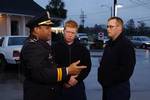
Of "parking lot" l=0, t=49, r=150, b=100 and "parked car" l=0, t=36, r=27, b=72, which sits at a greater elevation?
"parked car" l=0, t=36, r=27, b=72

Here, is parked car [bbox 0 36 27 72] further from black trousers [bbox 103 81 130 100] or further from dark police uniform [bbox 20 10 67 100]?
dark police uniform [bbox 20 10 67 100]

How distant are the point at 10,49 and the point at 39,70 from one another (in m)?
15.5

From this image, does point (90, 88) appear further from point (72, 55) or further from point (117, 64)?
point (117, 64)

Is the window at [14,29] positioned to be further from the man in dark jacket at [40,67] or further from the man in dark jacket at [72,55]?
the man in dark jacket at [40,67]

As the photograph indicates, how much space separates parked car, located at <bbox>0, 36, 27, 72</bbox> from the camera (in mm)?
19828

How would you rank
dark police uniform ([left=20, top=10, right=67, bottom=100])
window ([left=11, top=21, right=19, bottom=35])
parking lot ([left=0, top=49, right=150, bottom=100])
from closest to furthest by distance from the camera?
dark police uniform ([left=20, top=10, right=67, bottom=100])
parking lot ([left=0, top=49, right=150, bottom=100])
window ([left=11, top=21, right=19, bottom=35])

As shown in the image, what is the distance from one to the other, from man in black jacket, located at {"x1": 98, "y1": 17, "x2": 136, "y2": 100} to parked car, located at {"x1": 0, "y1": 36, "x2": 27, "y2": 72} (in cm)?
1334

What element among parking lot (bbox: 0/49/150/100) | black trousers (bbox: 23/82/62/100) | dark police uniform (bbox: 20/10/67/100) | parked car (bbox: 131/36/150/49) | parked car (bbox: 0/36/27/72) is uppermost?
dark police uniform (bbox: 20/10/67/100)

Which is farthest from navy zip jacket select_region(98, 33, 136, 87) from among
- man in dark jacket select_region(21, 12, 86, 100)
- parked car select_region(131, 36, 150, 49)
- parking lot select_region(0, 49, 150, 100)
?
parked car select_region(131, 36, 150, 49)

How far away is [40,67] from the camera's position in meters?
4.76

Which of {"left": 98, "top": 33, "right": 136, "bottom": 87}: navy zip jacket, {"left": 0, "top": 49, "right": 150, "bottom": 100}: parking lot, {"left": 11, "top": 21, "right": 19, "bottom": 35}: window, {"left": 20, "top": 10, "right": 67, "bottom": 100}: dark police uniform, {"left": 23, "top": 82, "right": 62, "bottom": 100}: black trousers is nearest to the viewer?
{"left": 20, "top": 10, "right": 67, "bottom": 100}: dark police uniform

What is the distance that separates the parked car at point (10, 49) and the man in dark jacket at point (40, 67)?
14.7 meters

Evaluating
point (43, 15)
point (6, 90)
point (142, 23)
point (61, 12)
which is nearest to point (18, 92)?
point (6, 90)

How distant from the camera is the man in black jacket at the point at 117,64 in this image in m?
6.38
